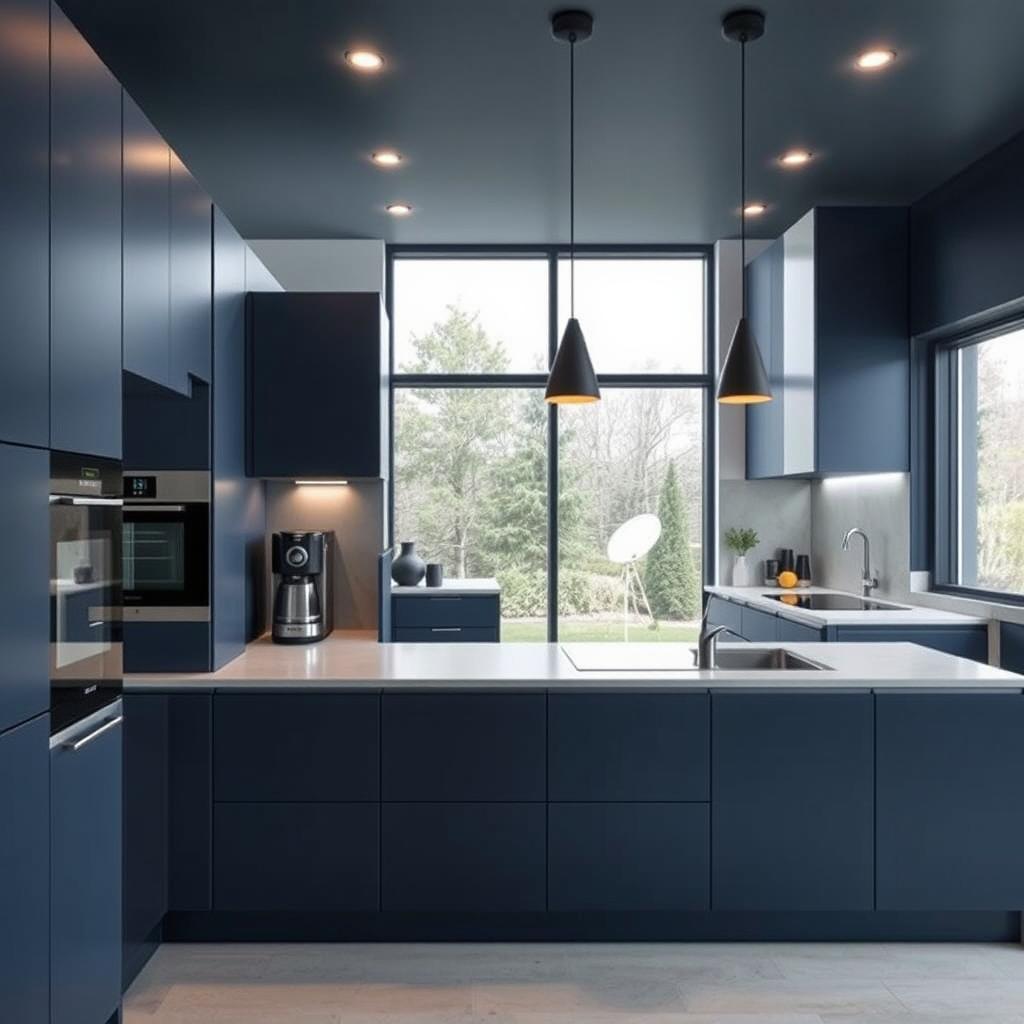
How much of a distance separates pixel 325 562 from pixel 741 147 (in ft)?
8.40

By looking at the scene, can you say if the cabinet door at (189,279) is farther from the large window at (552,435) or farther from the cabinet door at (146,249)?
the large window at (552,435)

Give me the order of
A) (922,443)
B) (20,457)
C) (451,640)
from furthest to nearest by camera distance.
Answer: (451,640)
(922,443)
(20,457)

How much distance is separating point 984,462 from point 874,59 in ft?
6.37

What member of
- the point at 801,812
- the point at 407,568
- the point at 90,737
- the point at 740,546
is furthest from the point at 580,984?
the point at 740,546

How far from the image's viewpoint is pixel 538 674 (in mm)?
2684

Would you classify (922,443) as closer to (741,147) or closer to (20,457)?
(741,147)

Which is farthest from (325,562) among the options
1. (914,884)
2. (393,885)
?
(914,884)

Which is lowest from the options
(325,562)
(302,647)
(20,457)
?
(302,647)

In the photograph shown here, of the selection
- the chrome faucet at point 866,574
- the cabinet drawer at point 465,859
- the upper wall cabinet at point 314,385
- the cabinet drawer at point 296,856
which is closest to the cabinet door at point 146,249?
the upper wall cabinet at point 314,385

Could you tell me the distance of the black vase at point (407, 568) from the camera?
501 cm

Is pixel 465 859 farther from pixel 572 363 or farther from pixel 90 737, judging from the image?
pixel 572 363

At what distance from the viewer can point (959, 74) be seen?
3.30m

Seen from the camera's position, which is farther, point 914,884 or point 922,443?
point 922,443

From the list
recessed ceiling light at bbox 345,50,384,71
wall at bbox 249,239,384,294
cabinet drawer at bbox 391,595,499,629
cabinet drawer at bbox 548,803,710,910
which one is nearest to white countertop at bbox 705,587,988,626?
cabinet drawer at bbox 391,595,499,629
